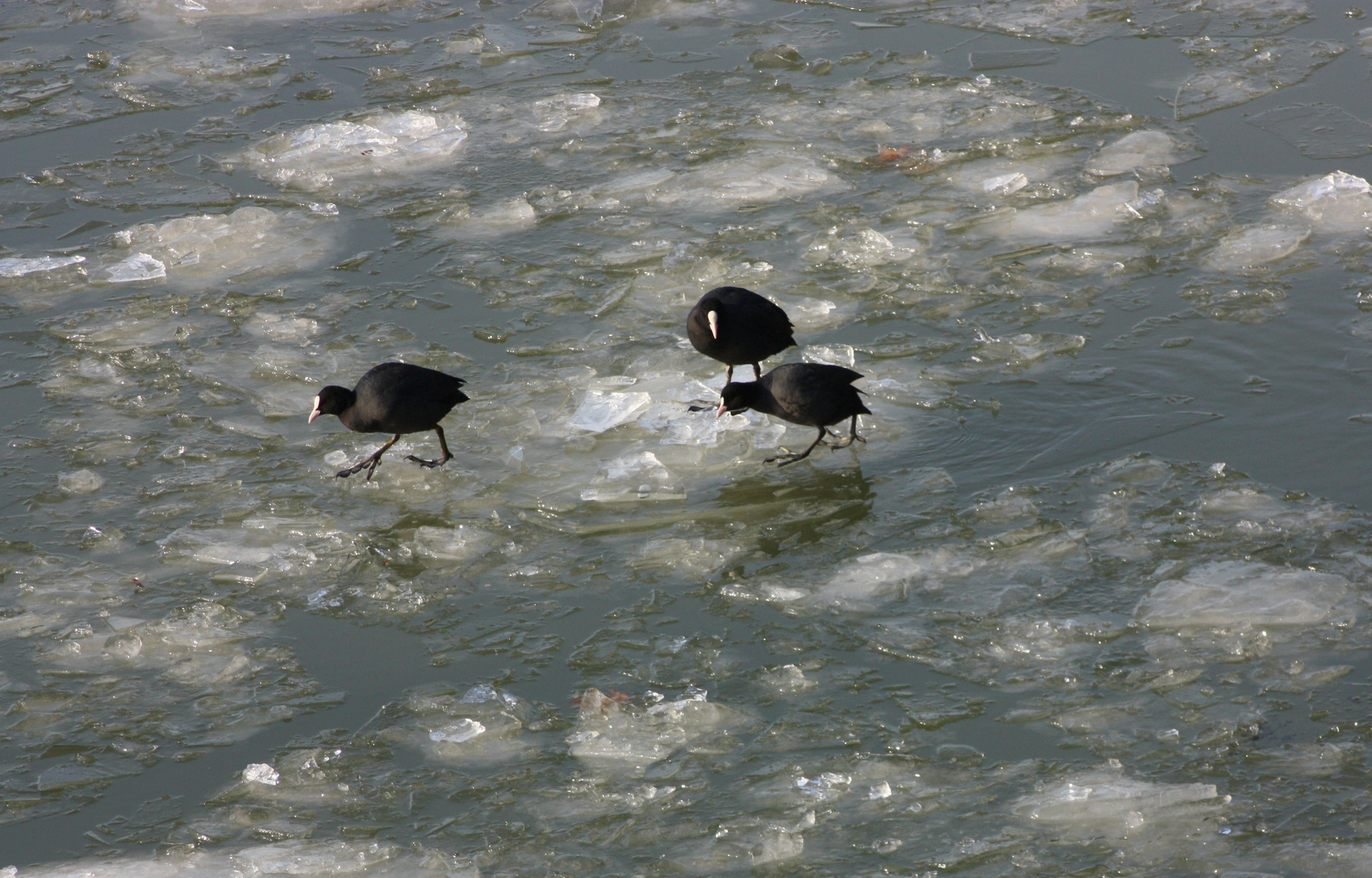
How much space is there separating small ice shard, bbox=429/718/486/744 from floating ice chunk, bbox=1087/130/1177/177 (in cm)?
481

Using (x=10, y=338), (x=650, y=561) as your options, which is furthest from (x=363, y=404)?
(x=10, y=338)

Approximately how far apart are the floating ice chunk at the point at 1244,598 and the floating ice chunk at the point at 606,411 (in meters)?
2.22

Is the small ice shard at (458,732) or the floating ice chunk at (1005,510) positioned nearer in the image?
the small ice shard at (458,732)

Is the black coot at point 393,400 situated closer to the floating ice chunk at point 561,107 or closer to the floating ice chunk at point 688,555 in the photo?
the floating ice chunk at point 688,555

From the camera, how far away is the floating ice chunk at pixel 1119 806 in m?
3.12

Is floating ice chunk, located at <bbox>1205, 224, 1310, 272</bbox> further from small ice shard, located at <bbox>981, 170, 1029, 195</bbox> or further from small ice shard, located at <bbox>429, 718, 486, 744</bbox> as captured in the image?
small ice shard, located at <bbox>429, 718, 486, 744</bbox>

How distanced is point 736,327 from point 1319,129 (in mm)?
4105

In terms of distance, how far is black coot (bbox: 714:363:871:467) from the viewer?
4.70 m

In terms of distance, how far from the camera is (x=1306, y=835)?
300 centimetres

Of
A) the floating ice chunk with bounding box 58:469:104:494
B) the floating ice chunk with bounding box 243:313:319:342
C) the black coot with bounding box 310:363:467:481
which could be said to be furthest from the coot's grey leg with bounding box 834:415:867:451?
the floating ice chunk with bounding box 58:469:104:494

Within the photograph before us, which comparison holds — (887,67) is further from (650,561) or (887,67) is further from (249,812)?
(249,812)

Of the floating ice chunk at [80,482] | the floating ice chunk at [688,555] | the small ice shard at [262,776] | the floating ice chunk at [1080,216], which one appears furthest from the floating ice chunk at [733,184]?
the small ice shard at [262,776]

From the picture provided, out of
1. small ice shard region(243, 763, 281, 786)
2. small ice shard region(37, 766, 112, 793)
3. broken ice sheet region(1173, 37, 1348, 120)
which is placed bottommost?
small ice shard region(37, 766, 112, 793)

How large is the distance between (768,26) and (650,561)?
6.01 meters
